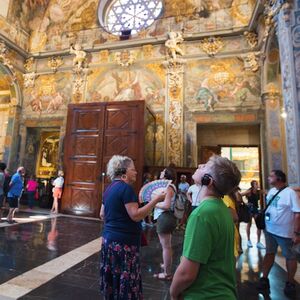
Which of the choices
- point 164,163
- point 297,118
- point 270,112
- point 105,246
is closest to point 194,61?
point 270,112

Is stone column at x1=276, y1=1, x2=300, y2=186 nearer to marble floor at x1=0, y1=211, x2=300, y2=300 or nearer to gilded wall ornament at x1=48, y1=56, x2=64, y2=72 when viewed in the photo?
marble floor at x1=0, y1=211, x2=300, y2=300

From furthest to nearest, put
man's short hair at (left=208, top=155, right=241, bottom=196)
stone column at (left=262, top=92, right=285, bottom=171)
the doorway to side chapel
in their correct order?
the doorway to side chapel
stone column at (left=262, top=92, right=285, bottom=171)
man's short hair at (left=208, top=155, right=241, bottom=196)

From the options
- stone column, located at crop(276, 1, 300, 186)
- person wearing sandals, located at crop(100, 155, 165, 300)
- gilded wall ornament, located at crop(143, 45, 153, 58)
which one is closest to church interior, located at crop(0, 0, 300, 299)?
stone column, located at crop(276, 1, 300, 186)

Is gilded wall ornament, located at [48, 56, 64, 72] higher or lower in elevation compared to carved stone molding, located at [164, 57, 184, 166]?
higher

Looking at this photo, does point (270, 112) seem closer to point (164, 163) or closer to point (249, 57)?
point (249, 57)

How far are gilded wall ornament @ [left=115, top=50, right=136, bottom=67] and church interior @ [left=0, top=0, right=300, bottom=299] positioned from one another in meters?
0.06

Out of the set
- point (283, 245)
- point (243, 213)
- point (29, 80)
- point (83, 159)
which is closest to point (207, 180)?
point (283, 245)

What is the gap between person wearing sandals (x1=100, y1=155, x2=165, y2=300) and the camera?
2033 millimetres

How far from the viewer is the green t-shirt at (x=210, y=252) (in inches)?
46.6

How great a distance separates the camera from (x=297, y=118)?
17.4ft

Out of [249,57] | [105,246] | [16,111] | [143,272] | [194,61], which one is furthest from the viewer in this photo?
[16,111]

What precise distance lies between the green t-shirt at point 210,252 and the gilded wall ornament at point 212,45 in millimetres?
11248

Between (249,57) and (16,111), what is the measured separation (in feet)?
39.3

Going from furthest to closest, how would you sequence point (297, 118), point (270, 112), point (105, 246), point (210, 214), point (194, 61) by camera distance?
point (194, 61)
point (270, 112)
point (297, 118)
point (105, 246)
point (210, 214)
